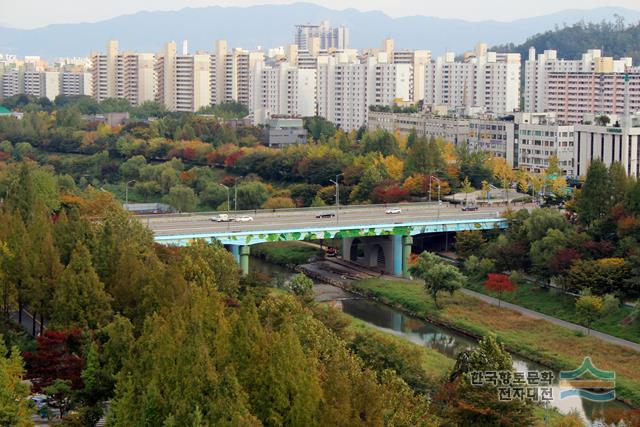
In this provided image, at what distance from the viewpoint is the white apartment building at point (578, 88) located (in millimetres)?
39781

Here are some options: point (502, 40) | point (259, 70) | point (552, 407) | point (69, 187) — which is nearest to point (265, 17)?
point (502, 40)

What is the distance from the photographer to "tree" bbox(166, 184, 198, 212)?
29469 millimetres

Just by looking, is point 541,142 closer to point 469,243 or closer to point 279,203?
point 279,203

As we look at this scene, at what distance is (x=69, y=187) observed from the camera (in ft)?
87.2

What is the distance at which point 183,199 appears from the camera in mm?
29547

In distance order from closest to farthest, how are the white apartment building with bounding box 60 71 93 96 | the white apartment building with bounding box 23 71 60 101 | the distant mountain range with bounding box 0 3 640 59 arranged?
the white apartment building with bounding box 60 71 93 96
the white apartment building with bounding box 23 71 60 101
the distant mountain range with bounding box 0 3 640 59

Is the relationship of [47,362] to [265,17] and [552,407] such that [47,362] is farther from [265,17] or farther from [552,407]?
[265,17]

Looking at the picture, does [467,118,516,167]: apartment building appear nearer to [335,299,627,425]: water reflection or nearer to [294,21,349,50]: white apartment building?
[335,299,627,425]: water reflection

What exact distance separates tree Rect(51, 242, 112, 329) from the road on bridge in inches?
288

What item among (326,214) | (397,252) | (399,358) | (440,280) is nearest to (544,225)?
(397,252)

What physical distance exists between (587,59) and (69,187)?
2437 cm

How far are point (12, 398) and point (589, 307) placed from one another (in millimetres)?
9974

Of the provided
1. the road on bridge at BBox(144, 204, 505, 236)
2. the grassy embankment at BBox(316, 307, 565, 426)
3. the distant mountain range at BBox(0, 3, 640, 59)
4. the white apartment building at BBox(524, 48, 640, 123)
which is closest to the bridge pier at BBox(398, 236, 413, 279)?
the road on bridge at BBox(144, 204, 505, 236)

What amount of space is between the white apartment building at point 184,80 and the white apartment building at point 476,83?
10.1 m
